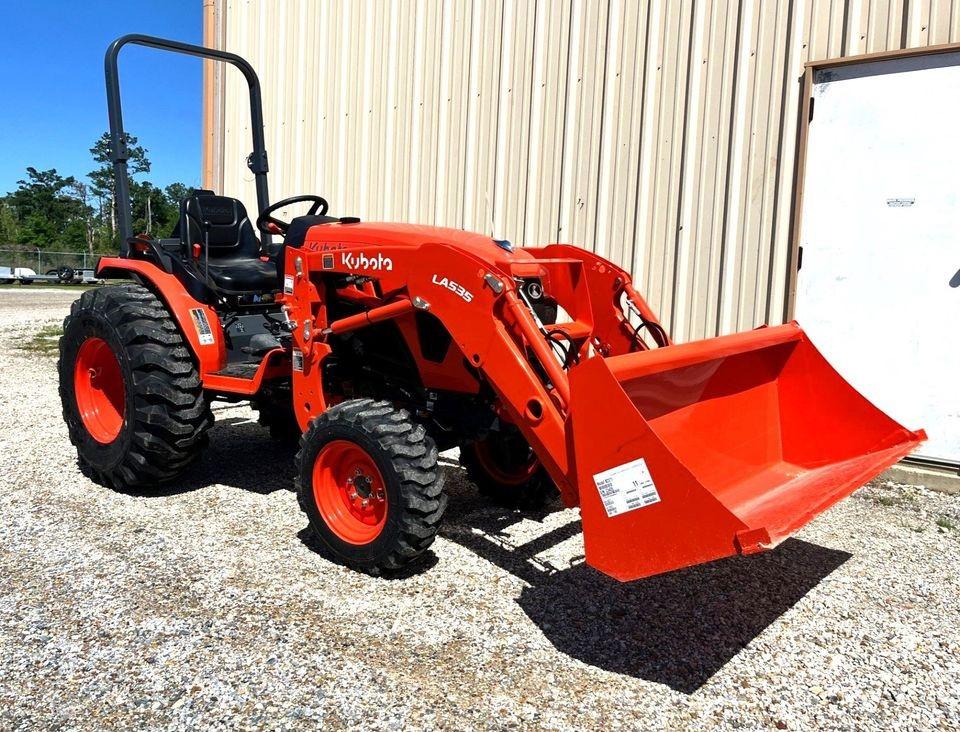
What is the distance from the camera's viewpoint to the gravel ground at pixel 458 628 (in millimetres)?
2814

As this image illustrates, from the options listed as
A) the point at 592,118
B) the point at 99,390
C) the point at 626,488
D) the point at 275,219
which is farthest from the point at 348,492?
the point at 592,118

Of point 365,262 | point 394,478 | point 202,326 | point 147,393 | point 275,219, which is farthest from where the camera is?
point 275,219

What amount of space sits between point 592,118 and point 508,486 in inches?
136

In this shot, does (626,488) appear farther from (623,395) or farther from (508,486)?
(508,486)

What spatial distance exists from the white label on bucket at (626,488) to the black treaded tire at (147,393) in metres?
2.63

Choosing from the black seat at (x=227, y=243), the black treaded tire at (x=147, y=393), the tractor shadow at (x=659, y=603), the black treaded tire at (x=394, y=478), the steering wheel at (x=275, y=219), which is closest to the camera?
the tractor shadow at (x=659, y=603)

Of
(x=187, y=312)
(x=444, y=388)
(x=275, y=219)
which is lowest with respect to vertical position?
(x=444, y=388)

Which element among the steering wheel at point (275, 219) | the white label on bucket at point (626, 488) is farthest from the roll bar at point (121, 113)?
the white label on bucket at point (626, 488)

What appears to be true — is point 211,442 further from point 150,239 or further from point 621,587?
point 621,587

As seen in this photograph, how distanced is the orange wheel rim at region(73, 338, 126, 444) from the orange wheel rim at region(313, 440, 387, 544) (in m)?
1.92

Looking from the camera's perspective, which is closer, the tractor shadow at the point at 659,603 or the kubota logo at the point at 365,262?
the tractor shadow at the point at 659,603

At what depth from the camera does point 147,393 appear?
182 inches

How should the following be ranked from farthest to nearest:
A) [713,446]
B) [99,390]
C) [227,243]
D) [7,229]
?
[7,229]
[227,243]
[99,390]
[713,446]

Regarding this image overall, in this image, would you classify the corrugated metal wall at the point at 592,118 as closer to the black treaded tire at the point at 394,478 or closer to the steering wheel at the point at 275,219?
the steering wheel at the point at 275,219
